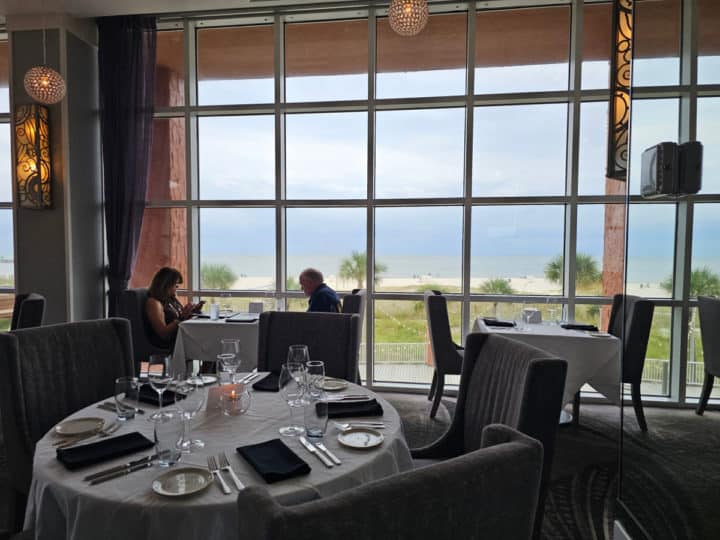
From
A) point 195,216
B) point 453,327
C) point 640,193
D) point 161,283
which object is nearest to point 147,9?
point 195,216

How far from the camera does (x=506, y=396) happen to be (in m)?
1.69

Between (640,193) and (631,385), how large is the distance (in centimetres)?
198

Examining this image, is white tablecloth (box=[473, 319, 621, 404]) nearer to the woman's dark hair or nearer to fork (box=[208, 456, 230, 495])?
fork (box=[208, 456, 230, 495])

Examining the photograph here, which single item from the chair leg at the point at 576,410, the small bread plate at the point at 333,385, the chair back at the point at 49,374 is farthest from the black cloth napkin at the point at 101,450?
the chair leg at the point at 576,410

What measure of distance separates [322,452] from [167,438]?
44cm

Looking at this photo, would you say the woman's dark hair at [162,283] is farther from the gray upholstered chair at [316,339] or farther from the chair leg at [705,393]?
the chair leg at [705,393]

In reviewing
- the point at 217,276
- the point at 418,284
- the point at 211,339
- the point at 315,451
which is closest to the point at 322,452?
the point at 315,451

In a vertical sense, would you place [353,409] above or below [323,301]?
below

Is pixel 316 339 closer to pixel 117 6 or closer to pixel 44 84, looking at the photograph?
pixel 44 84

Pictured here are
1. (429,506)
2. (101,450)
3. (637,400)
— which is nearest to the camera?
(429,506)

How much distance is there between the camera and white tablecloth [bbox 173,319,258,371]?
3.93 metres

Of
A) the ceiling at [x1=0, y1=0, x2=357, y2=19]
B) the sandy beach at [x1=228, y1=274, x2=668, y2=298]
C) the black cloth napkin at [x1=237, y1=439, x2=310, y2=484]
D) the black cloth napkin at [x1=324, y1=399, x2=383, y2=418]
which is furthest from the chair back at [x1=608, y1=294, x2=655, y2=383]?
the ceiling at [x1=0, y1=0, x2=357, y2=19]

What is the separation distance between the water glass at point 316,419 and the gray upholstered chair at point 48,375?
1173 millimetres

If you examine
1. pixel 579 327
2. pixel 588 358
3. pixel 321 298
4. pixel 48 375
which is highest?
pixel 321 298
